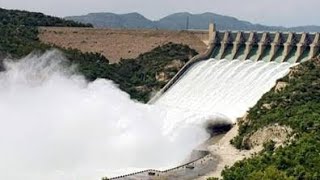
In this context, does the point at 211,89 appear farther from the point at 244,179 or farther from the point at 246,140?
the point at 244,179

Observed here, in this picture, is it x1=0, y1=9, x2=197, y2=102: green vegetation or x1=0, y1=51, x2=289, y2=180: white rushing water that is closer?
x1=0, y1=51, x2=289, y2=180: white rushing water

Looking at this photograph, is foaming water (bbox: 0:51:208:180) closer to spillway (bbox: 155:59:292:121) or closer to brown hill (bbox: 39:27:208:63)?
spillway (bbox: 155:59:292:121)

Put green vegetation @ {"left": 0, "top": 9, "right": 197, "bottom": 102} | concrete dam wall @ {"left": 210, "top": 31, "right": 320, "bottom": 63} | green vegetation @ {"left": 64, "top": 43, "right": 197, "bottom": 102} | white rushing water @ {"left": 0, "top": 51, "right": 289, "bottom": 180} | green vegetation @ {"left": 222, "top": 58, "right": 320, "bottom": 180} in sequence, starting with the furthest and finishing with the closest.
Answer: green vegetation @ {"left": 0, "top": 9, "right": 197, "bottom": 102} → green vegetation @ {"left": 64, "top": 43, "right": 197, "bottom": 102} → concrete dam wall @ {"left": 210, "top": 31, "right": 320, "bottom": 63} → white rushing water @ {"left": 0, "top": 51, "right": 289, "bottom": 180} → green vegetation @ {"left": 222, "top": 58, "right": 320, "bottom": 180}

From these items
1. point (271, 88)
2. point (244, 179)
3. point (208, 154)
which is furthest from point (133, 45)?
point (244, 179)

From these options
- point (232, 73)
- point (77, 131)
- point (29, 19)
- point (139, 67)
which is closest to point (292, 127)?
point (77, 131)

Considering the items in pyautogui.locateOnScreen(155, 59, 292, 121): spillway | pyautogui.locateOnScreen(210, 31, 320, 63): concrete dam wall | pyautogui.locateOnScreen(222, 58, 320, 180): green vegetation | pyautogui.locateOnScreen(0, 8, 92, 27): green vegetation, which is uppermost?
pyautogui.locateOnScreen(0, 8, 92, 27): green vegetation

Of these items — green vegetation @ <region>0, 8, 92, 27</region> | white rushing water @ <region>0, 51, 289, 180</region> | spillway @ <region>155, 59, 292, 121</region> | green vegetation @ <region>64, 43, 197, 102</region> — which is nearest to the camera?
white rushing water @ <region>0, 51, 289, 180</region>

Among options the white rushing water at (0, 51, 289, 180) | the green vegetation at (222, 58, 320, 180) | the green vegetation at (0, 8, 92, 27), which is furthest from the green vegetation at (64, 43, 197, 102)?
the green vegetation at (222, 58, 320, 180)
